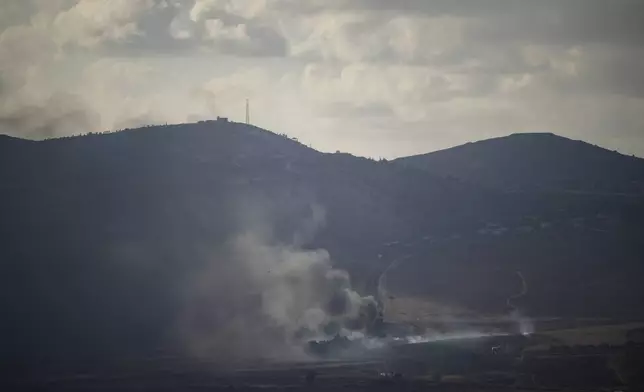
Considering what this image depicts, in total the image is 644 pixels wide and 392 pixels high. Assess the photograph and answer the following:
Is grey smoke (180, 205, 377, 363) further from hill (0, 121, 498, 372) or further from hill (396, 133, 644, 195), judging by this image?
hill (396, 133, 644, 195)

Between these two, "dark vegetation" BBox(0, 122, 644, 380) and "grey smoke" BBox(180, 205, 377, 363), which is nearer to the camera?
"grey smoke" BBox(180, 205, 377, 363)

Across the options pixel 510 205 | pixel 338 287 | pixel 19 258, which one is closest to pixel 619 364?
pixel 510 205

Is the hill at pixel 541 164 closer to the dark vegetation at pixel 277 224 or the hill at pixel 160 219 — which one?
the dark vegetation at pixel 277 224

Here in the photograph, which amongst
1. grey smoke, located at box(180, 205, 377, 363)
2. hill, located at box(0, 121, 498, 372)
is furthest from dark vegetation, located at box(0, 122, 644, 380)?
grey smoke, located at box(180, 205, 377, 363)

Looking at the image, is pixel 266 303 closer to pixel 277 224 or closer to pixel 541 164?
pixel 277 224

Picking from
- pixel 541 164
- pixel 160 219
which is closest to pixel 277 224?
pixel 160 219

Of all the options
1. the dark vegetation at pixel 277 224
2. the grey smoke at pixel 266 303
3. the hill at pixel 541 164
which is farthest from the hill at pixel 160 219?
the hill at pixel 541 164
